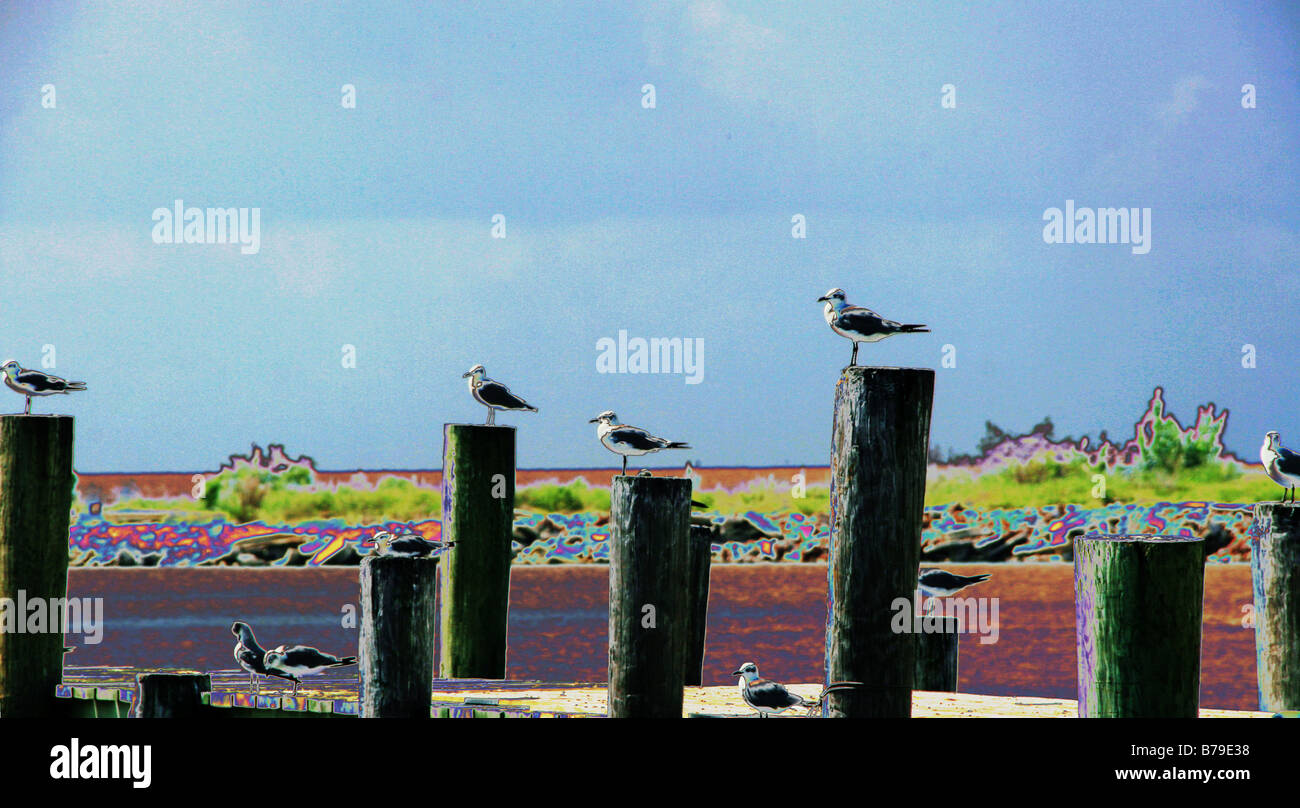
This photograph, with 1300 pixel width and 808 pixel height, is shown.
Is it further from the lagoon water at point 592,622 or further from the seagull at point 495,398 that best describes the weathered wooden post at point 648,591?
the lagoon water at point 592,622

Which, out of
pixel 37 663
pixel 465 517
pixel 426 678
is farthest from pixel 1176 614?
pixel 37 663

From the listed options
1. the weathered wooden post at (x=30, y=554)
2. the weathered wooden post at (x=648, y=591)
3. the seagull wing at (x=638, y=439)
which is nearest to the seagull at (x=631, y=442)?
the seagull wing at (x=638, y=439)

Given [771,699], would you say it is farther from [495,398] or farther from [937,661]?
[495,398]

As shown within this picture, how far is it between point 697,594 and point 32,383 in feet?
17.0

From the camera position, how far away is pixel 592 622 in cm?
2809

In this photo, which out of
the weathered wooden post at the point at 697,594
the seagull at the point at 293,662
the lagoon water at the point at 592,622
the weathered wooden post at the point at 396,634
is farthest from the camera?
the lagoon water at the point at 592,622

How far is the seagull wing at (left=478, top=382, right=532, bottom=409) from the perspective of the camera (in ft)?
42.7

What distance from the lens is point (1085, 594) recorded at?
7.68 metres

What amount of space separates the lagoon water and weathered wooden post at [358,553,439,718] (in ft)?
20.3

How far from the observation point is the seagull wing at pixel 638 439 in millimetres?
11188

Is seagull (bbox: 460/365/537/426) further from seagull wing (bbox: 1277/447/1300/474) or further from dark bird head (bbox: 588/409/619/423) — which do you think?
seagull wing (bbox: 1277/447/1300/474)

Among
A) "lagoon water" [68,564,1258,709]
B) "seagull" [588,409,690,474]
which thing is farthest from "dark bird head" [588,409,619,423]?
"lagoon water" [68,564,1258,709]

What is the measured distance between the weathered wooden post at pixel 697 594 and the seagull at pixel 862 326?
2.41m
